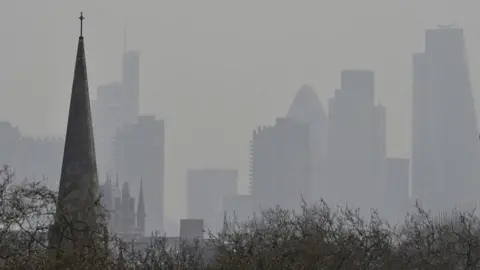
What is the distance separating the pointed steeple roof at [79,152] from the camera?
39344 millimetres

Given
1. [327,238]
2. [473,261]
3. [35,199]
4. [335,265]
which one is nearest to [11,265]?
[35,199]

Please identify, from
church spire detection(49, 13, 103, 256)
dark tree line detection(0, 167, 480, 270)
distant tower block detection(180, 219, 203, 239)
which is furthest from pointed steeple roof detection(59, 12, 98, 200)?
distant tower block detection(180, 219, 203, 239)

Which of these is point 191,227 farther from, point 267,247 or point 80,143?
point 267,247

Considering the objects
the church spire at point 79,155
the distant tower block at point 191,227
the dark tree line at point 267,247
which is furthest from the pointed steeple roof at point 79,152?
the distant tower block at point 191,227

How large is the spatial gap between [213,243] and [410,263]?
474cm

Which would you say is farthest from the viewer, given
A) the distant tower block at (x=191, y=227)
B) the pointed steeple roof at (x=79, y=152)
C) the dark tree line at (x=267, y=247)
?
the distant tower block at (x=191, y=227)

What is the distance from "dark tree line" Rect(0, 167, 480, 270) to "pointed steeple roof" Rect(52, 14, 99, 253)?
1195 millimetres

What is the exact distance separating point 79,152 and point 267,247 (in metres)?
4.54

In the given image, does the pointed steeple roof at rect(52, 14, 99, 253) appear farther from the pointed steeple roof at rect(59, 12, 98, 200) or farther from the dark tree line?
the dark tree line

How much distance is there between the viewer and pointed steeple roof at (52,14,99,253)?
129 feet

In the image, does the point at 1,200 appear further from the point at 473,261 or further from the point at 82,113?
the point at 473,261

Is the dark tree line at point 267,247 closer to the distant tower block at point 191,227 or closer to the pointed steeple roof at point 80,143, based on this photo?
the pointed steeple roof at point 80,143

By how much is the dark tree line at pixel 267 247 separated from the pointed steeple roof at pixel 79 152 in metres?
1.20

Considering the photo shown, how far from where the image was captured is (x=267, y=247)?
39.6 metres
